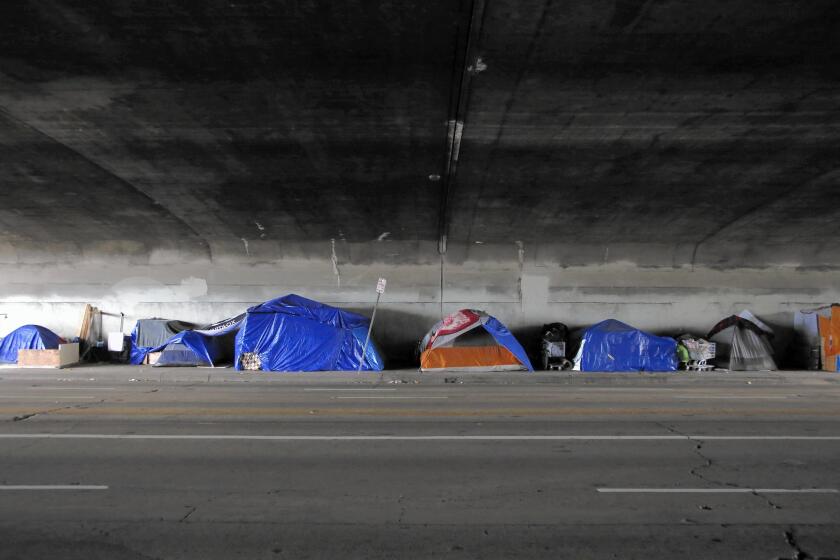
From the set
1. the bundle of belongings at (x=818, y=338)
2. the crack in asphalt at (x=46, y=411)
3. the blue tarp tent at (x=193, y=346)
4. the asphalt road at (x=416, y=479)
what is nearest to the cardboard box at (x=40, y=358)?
the blue tarp tent at (x=193, y=346)

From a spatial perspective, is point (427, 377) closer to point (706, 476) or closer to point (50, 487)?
point (706, 476)

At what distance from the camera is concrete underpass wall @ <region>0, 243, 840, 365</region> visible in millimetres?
22016

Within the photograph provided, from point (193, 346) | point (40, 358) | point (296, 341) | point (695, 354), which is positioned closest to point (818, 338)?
point (695, 354)

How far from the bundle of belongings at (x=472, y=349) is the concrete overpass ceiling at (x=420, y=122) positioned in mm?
3464

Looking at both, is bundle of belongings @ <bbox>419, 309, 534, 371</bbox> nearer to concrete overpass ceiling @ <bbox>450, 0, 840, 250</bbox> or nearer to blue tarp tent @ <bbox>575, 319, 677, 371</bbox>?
blue tarp tent @ <bbox>575, 319, 677, 371</bbox>

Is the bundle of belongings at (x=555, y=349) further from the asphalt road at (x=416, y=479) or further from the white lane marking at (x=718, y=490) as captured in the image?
the white lane marking at (x=718, y=490)

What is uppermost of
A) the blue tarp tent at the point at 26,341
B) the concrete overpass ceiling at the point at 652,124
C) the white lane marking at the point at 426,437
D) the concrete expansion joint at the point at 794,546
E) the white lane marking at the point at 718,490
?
the concrete overpass ceiling at the point at 652,124

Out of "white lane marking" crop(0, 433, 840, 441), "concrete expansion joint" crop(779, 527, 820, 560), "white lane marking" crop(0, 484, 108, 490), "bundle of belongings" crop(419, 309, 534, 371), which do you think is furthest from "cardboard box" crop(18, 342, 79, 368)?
"concrete expansion joint" crop(779, 527, 820, 560)

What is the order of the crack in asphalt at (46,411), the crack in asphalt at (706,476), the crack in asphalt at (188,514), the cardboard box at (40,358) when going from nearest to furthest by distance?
the crack in asphalt at (188,514), the crack in asphalt at (706,476), the crack in asphalt at (46,411), the cardboard box at (40,358)

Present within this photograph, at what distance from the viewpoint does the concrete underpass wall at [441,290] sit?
2202 centimetres

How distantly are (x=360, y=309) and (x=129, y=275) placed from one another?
8486mm

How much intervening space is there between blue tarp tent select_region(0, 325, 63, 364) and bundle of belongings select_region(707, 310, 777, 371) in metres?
22.1

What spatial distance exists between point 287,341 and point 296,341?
274 mm

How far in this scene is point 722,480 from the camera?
21.2 ft
